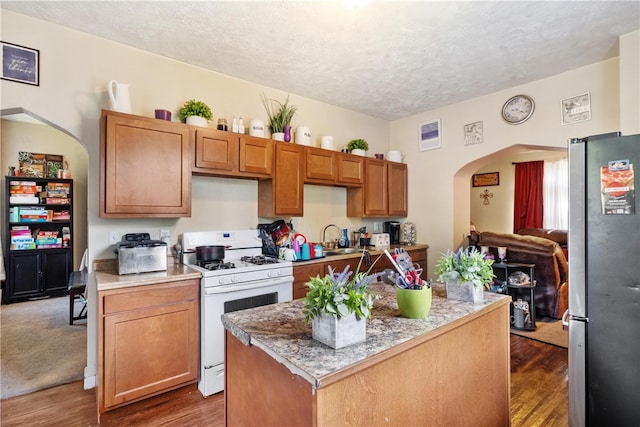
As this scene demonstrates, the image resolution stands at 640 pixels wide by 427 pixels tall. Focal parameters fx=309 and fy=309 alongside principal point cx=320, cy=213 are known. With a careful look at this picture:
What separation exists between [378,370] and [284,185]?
94.5 inches

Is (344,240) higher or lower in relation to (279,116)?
lower

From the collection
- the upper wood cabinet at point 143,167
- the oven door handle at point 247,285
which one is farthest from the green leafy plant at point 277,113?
the oven door handle at point 247,285

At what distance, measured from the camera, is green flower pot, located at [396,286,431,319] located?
1269 millimetres

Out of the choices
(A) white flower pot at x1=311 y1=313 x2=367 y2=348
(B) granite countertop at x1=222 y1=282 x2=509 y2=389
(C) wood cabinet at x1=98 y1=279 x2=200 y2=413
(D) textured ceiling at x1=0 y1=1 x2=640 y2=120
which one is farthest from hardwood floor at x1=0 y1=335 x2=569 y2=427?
(D) textured ceiling at x1=0 y1=1 x2=640 y2=120

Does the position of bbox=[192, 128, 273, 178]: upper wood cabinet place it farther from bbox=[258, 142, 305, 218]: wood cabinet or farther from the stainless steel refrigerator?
the stainless steel refrigerator

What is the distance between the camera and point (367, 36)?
245cm

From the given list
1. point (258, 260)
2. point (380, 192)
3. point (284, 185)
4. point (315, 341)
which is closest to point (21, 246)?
point (258, 260)

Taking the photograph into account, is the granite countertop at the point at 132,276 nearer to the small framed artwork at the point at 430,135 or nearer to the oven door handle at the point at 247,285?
the oven door handle at the point at 247,285

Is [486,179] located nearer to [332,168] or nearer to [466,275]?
[332,168]

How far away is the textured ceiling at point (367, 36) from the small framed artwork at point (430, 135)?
2.79 feet

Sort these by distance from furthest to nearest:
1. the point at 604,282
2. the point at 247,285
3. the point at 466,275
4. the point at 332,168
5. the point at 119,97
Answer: the point at 332,168 → the point at 247,285 → the point at 119,97 → the point at 604,282 → the point at 466,275

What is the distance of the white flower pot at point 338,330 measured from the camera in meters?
0.99

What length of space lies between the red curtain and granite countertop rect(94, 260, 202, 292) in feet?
23.3

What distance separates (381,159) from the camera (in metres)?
4.24
